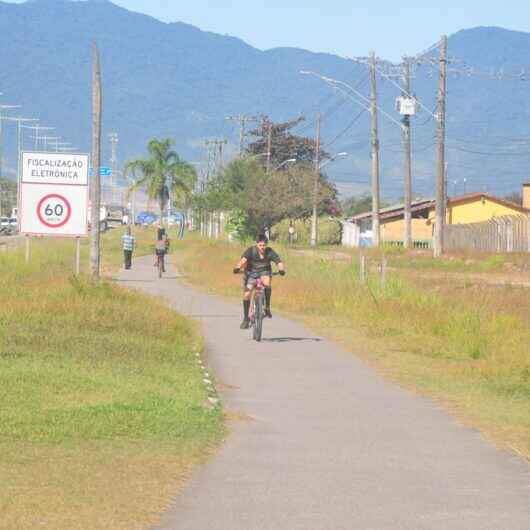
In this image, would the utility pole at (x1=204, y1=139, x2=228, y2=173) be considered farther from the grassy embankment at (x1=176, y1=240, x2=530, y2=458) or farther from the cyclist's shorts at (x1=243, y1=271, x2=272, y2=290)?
the cyclist's shorts at (x1=243, y1=271, x2=272, y2=290)

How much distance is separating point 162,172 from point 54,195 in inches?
3247

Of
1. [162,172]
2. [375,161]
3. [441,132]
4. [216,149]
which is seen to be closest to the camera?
[441,132]

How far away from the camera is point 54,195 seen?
3259 centimetres

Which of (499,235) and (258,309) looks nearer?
(258,309)

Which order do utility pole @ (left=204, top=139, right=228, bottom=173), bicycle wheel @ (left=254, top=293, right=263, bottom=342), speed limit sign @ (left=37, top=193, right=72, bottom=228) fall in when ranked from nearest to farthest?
bicycle wheel @ (left=254, top=293, right=263, bottom=342) → speed limit sign @ (left=37, top=193, right=72, bottom=228) → utility pole @ (left=204, top=139, right=228, bottom=173)

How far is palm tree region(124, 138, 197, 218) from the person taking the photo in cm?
11438

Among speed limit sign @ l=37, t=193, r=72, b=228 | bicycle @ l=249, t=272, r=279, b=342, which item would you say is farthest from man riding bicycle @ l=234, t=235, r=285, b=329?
speed limit sign @ l=37, t=193, r=72, b=228

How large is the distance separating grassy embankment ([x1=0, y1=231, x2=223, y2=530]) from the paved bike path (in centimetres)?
35

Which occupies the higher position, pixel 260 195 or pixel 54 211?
pixel 260 195

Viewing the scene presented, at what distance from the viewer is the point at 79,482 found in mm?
10227

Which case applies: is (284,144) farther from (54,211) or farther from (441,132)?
(54,211)

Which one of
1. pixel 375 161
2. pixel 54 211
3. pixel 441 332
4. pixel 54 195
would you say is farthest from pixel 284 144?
pixel 441 332

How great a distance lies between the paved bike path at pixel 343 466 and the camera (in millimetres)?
9578

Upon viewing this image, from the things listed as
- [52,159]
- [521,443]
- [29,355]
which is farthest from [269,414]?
[52,159]
